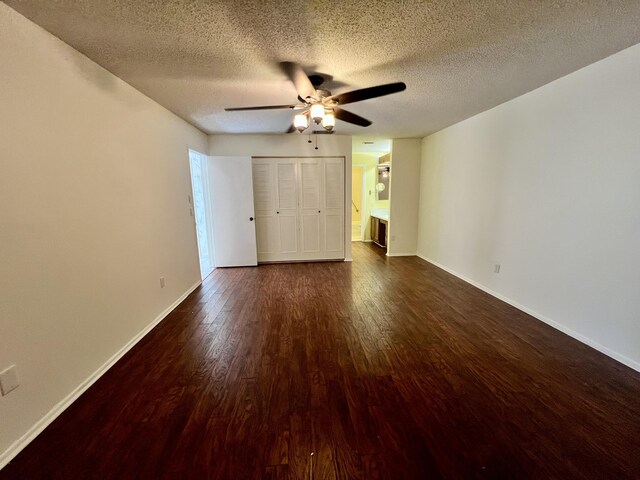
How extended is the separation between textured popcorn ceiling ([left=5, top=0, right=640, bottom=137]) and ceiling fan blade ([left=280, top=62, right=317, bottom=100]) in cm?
9

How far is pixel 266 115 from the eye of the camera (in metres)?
3.35

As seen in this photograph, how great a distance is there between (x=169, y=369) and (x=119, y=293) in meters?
0.76

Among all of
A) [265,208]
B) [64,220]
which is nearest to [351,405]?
[64,220]

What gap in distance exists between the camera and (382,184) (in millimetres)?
6766

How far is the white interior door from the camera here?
177 inches

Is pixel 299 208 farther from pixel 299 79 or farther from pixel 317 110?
pixel 299 79

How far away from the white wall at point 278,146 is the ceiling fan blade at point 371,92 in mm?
2593

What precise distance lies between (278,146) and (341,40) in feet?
10.0

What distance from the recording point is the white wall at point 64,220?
1.38 m

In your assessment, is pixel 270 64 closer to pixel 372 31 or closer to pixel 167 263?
pixel 372 31

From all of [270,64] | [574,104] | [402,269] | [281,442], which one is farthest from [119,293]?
[574,104]

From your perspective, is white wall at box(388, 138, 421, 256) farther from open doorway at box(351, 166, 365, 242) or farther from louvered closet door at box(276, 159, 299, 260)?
louvered closet door at box(276, 159, 299, 260)

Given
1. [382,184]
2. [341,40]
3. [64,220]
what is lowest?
[64,220]

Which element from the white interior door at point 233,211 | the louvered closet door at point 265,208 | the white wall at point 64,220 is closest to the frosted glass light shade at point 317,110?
the white wall at point 64,220
